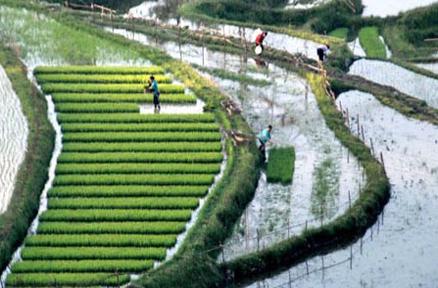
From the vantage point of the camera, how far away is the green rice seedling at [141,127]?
25203 mm

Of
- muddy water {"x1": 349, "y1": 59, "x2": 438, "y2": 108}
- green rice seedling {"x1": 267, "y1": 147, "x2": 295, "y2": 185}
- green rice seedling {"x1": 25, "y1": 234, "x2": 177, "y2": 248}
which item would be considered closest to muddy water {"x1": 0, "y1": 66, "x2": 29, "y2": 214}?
green rice seedling {"x1": 25, "y1": 234, "x2": 177, "y2": 248}

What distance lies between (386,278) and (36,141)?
25.3 ft

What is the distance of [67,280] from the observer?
19578 millimetres

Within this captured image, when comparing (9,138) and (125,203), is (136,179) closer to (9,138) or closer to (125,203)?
(125,203)

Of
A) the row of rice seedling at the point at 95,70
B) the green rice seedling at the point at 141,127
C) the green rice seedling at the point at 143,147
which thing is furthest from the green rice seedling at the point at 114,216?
the row of rice seedling at the point at 95,70

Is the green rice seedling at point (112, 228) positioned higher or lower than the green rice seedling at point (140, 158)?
lower

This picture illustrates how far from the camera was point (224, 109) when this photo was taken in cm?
2614

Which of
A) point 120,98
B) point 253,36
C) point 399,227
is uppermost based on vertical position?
point 253,36

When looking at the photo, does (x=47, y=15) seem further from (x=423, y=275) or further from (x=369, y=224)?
(x=423, y=275)

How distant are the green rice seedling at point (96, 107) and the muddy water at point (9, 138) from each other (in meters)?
0.91

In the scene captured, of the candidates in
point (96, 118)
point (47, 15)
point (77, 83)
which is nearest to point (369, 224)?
point (96, 118)

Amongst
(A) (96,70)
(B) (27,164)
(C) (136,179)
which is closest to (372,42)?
(A) (96,70)

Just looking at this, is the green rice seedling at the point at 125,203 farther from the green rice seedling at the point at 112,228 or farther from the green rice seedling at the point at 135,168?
the green rice seedling at the point at 135,168

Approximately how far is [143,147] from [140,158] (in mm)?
541
